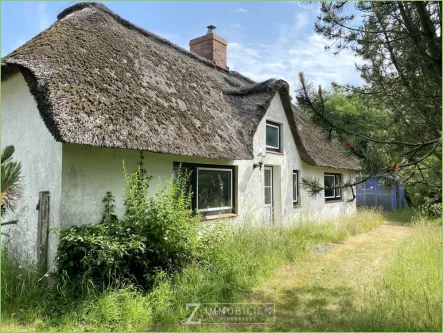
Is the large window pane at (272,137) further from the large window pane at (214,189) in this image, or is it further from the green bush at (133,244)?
the green bush at (133,244)

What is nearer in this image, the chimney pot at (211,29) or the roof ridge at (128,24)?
the roof ridge at (128,24)

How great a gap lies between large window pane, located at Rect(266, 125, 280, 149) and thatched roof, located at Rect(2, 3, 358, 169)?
0.95 m

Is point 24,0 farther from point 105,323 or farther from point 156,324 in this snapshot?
point 156,324

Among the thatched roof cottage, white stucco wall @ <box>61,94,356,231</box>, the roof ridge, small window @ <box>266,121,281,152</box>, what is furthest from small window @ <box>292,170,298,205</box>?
the roof ridge

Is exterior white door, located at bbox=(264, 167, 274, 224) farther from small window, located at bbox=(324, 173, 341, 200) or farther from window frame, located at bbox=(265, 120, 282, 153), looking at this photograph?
small window, located at bbox=(324, 173, 341, 200)

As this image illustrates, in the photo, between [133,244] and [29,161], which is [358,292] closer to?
[133,244]

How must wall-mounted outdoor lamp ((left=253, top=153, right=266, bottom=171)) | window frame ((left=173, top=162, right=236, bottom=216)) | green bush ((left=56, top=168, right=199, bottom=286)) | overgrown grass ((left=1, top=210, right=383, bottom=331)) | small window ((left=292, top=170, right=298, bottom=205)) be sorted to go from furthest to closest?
1. small window ((left=292, top=170, right=298, bottom=205))
2. wall-mounted outdoor lamp ((left=253, top=153, right=266, bottom=171))
3. window frame ((left=173, top=162, right=236, bottom=216))
4. green bush ((left=56, top=168, right=199, bottom=286))
5. overgrown grass ((left=1, top=210, right=383, bottom=331))

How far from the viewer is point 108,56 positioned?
6047 mm

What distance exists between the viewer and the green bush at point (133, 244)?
4.30 m

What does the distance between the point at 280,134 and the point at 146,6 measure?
6058mm

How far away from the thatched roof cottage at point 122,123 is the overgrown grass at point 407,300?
2368 millimetres

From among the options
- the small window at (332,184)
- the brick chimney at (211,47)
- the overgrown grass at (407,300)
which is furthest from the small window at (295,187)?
the brick chimney at (211,47)


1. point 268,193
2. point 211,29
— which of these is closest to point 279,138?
point 268,193

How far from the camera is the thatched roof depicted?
4.64 metres
